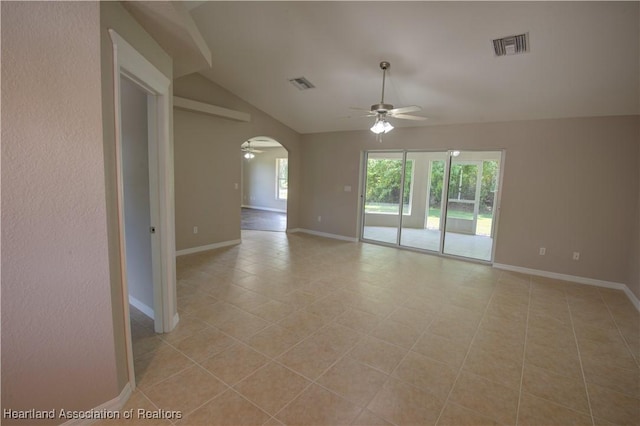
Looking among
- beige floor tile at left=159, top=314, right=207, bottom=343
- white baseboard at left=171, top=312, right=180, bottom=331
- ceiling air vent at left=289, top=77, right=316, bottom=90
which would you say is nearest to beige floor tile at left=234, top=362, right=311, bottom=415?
beige floor tile at left=159, top=314, right=207, bottom=343

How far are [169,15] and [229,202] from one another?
422 centimetres

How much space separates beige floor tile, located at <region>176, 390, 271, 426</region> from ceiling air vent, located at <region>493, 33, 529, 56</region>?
3.93 meters

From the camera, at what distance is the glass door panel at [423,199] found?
6.06m

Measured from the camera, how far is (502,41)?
3.05m

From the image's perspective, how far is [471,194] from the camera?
18.9ft

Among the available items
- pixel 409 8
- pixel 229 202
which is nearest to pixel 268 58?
pixel 409 8

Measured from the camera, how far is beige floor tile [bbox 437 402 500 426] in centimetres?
181

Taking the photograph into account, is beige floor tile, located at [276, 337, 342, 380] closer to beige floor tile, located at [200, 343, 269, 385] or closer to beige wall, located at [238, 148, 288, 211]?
beige floor tile, located at [200, 343, 269, 385]

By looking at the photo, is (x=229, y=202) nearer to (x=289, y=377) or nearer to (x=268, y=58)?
→ (x=268, y=58)

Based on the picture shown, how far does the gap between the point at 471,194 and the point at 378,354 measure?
437 centimetres

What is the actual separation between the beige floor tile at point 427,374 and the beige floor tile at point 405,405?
7 cm

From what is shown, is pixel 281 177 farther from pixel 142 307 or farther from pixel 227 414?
pixel 227 414

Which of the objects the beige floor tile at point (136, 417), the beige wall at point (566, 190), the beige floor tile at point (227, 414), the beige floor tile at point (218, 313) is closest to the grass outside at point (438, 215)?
the beige wall at point (566, 190)

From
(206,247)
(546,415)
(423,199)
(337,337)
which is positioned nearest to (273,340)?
(337,337)
